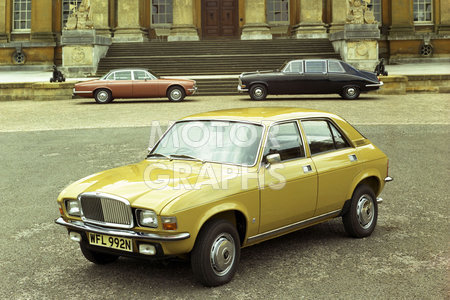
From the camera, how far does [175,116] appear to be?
1547 cm

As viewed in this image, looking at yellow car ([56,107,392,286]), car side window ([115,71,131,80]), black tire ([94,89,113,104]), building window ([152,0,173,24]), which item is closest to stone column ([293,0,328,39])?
building window ([152,0,173,24])

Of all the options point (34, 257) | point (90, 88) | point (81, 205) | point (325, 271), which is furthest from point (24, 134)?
point (325, 271)

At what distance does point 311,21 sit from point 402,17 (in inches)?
267

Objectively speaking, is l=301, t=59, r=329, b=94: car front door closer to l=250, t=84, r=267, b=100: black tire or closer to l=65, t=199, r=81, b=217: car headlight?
l=250, t=84, r=267, b=100: black tire

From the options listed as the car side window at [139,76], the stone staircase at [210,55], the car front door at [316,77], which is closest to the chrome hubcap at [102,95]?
the car side window at [139,76]

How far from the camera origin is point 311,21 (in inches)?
1288

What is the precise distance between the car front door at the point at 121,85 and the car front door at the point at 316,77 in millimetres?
6570

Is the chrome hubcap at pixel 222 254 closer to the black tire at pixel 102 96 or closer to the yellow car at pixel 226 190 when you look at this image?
the yellow car at pixel 226 190

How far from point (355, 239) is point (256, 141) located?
1562 millimetres

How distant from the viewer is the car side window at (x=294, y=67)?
2014 centimetres

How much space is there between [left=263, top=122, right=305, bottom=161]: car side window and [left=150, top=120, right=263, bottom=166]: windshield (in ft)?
0.38

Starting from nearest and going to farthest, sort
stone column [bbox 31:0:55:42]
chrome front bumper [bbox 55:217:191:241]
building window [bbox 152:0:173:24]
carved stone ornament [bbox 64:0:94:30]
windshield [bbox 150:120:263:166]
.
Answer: chrome front bumper [bbox 55:217:191:241], windshield [bbox 150:120:263:166], carved stone ornament [bbox 64:0:94:30], stone column [bbox 31:0:55:42], building window [bbox 152:0:173:24]

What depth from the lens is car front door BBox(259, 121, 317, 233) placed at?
184 inches

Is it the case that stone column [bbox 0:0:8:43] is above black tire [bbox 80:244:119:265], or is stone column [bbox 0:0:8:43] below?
above
